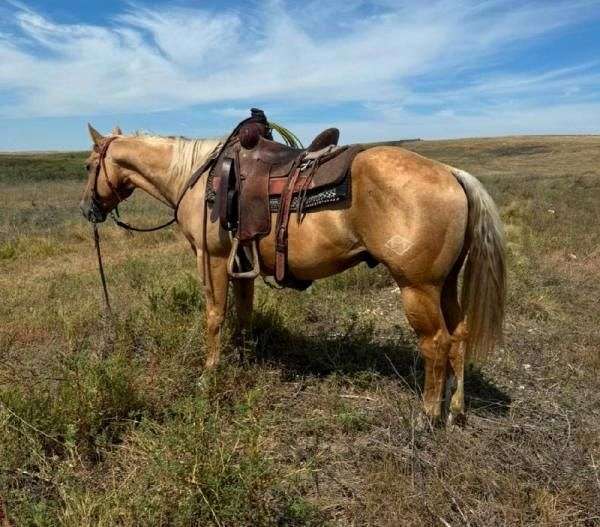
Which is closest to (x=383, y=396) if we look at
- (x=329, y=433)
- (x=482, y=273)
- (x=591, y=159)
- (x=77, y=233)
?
(x=329, y=433)

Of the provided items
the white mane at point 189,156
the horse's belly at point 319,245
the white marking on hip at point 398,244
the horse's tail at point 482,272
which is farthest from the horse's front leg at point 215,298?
the horse's tail at point 482,272

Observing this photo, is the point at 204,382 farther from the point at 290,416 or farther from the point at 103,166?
the point at 103,166

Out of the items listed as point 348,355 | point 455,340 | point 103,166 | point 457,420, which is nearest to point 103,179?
point 103,166

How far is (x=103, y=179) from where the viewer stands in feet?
16.1

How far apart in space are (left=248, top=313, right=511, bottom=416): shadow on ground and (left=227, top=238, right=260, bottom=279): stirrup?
0.60m

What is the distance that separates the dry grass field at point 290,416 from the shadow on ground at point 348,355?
0.02m

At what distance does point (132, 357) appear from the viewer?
447 centimetres

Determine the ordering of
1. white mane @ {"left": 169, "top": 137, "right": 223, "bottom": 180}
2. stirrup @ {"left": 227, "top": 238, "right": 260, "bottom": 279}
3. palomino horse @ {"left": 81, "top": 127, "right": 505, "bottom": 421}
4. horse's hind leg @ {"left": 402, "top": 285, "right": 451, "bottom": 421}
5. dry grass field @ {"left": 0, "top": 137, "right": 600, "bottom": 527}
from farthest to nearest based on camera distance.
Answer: white mane @ {"left": 169, "top": 137, "right": 223, "bottom": 180} < stirrup @ {"left": 227, "top": 238, "right": 260, "bottom": 279} < horse's hind leg @ {"left": 402, "top": 285, "right": 451, "bottom": 421} < palomino horse @ {"left": 81, "top": 127, "right": 505, "bottom": 421} < dry grass field @ {"left": 0, "top": 137, "right": 600, "bottom": 527}

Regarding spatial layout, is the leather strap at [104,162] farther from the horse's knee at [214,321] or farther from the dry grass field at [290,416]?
the horse's knee at [214,321]

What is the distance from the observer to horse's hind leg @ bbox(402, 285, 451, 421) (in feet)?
11.2

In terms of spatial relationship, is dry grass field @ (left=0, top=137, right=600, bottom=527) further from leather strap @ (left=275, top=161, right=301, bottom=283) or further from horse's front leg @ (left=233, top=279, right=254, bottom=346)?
leather strap @ (left=275, top=161, right=301, bottom=283)

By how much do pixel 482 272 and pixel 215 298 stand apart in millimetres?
2134

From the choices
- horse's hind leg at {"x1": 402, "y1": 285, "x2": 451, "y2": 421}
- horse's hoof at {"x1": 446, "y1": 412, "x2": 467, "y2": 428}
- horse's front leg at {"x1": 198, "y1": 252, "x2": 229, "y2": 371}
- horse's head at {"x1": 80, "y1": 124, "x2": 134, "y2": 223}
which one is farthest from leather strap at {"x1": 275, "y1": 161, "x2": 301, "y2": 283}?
horse's head at {"x1": 80, "y1": 124, "x2": 134, "y2": 223}

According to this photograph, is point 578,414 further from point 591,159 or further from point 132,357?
point 591,159
